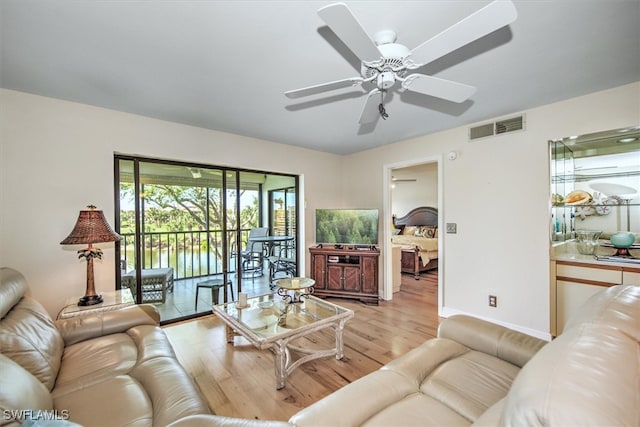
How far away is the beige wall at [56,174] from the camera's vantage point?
226 centimetres

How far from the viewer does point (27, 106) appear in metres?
2.31

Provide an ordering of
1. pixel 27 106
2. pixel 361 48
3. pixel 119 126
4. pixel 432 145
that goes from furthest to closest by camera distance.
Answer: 1. pixel 432 145
2. pixel 119 126
3. pixel 27 106
4. pixel 361 48

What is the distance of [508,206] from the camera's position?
2900 millimetres

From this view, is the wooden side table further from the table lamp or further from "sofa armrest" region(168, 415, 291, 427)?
"sofa armrest" region(168, 415, 291, 427)

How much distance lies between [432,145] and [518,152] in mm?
989

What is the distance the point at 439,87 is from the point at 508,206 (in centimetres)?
196

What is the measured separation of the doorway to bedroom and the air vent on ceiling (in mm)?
847

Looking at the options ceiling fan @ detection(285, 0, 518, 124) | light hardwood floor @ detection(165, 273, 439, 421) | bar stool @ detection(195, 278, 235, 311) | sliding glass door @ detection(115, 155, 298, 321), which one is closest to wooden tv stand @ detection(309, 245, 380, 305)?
light hardwood floor @ detection(165, 273, 439, 421)

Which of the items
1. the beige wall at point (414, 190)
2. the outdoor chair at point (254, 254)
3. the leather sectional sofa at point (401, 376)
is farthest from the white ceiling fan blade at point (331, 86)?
the beige wall at point (414, 190)

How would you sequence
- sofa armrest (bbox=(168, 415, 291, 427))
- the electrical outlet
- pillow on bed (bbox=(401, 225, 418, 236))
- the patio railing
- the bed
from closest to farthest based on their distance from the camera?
sofa armrest (bbox=(168, 415, 291, 427)), the electrical outlet, the patio railing, the bed, pillow on bed (bbox=(401, 225, 418, 236))

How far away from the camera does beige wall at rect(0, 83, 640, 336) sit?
7.54 ft

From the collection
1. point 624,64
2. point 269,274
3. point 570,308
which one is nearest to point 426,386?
point 570,308

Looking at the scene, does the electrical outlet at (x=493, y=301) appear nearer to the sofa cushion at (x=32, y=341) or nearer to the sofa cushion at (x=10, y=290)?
the sofa cushion at (x=32, y=341)

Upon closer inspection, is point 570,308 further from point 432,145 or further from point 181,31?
point 181,31
